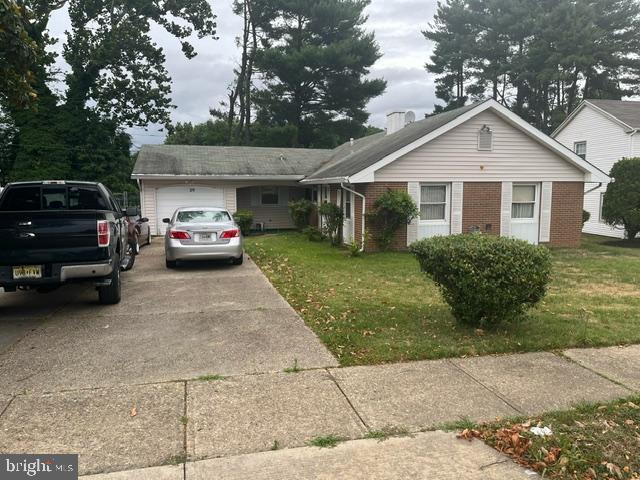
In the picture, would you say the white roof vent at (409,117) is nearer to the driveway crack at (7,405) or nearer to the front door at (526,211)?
the front door at (526,211)

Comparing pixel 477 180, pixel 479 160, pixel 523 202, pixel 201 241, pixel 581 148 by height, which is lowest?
pixel 201 241

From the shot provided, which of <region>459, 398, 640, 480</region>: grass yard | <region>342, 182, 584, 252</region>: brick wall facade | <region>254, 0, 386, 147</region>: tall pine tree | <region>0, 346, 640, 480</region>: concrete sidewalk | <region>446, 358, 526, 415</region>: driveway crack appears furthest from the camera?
<region>254, 0, 386, 147</region>: tall pine tree

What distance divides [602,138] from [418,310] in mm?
20626

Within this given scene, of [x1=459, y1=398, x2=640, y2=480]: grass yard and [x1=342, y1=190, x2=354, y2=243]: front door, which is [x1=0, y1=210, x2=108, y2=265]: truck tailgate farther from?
[x1=342, y1=190, x2=354, y2=243]: front door

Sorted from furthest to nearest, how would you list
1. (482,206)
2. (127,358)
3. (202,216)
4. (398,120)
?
(398,120), (482,206), (202,216), (127,358)

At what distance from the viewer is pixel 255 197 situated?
916 inches

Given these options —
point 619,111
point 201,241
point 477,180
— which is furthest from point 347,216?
point 619,111

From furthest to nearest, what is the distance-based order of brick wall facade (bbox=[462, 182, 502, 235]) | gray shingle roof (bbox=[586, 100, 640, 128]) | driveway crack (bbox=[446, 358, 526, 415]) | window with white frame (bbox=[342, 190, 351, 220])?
1. gray shingle roof (bbox=[586, 100, 640, 128])
2. window with white frame (bbox=[342, 190, 351, 220])
3. brick wall facade (bbox=[462, 182, 502, 235])
4. driveway crack (bbox=[446, 358, 526, 415])

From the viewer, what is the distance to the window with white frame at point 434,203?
15.3m

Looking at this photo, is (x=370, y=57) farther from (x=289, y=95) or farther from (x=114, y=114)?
(x=114, y=114)

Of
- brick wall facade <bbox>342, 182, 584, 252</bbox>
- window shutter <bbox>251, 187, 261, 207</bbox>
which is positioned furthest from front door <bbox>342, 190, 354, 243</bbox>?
window shutter <bbox>251, 187, 261, 207</bbox>

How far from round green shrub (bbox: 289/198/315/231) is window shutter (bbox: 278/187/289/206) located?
8.73ft

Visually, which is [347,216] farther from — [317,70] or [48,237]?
[317,70]

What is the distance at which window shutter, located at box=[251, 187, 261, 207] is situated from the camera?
23219mm
